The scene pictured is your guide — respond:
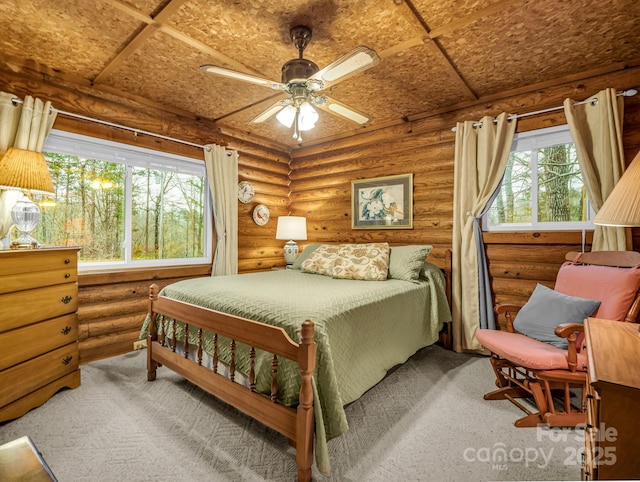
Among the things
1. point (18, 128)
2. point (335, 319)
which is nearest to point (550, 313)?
point (335, 319)

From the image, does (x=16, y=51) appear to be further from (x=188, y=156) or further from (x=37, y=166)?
(x=188, y=156)

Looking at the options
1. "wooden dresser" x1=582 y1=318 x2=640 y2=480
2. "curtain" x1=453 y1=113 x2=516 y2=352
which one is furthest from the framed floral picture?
"wooden dresser" x1=582 y1=318 x2=640 y2=480

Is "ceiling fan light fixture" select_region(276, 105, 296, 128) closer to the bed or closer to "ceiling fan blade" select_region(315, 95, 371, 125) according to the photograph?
"ceiling fan blade" select_region(315, 95, 371, 125)

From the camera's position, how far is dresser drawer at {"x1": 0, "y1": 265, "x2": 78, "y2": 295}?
6.20 feet

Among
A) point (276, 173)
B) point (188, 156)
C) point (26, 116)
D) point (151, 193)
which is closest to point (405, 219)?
point (276, 173)

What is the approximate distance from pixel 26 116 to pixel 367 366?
3128 mm

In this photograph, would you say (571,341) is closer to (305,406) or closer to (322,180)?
(305,406)

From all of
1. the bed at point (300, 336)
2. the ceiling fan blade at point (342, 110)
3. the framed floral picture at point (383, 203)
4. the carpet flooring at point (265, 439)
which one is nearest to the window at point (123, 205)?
the bed at point (300, 336)

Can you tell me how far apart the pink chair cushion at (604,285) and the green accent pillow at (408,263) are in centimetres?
104

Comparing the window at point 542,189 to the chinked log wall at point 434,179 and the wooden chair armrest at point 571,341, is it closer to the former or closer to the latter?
the chinked log wall at point 434,179

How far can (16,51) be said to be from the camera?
2.31 metres

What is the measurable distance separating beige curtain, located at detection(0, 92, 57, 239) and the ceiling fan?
169 cm

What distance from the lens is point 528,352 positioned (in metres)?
1.83

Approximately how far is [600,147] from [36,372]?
4371 millimetres
